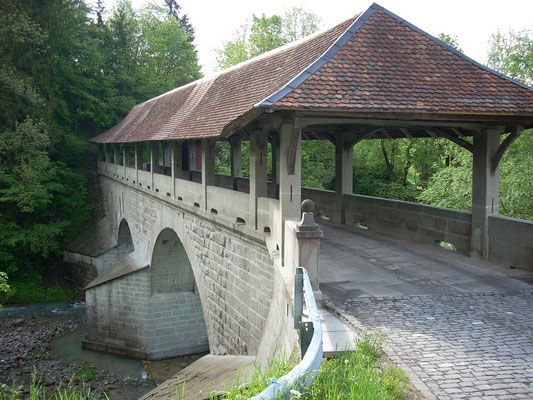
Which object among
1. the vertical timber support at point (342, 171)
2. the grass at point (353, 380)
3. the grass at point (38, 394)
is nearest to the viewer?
the grass at point (353, 380)

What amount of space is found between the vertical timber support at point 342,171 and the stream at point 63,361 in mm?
8473

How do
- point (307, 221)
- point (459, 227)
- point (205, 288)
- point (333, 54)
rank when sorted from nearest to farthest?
point (307, 221)
point (333, 54)
point (459, 227)
point (205, 288)

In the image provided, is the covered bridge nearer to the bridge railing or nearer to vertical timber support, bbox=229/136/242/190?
the bridge railing

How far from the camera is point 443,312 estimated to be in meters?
6.53

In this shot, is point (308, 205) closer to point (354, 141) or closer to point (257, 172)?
point (257, 172)

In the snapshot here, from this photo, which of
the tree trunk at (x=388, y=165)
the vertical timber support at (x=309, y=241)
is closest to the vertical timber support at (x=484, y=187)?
the vertical timber support at (x=309, y=241)

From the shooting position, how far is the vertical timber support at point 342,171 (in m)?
14.5

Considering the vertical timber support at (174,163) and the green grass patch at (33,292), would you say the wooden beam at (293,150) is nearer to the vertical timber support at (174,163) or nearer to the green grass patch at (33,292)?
the vertical timber support at (174,163)

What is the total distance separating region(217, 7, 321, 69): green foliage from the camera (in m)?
39.3

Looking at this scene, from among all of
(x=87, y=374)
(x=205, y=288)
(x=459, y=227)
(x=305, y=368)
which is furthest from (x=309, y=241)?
(x=87, y=374)

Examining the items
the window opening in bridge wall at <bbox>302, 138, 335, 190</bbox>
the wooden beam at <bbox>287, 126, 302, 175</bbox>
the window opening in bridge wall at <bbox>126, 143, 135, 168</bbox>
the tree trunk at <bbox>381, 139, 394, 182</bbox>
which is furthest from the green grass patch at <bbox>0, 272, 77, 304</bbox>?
the wooden beam at <bbox>287, 126, 302, 175</bbox>

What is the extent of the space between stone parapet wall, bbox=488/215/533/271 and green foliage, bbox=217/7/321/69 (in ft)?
104

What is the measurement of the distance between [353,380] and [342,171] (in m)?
10.9

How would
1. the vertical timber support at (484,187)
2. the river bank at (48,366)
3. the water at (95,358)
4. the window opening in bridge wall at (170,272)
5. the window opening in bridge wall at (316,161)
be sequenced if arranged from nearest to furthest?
the vertical timber support at (484,187) < the river bank at (48,366) < the water at (95,358) < the window opening in bridge wall at (170,272) < the window opening in bridge wall at (316,161)
